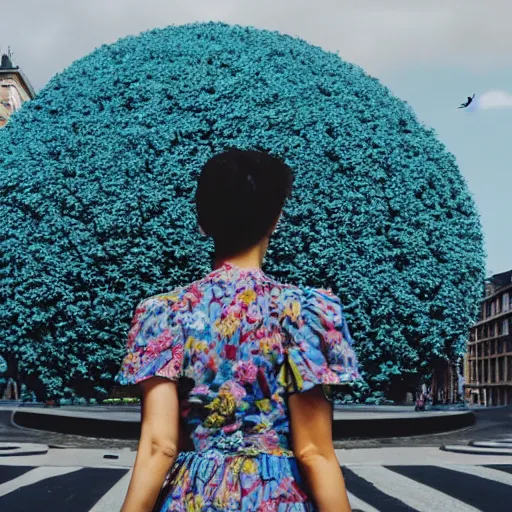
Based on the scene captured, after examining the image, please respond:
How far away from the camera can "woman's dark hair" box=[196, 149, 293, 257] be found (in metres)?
2.71

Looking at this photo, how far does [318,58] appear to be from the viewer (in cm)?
1380

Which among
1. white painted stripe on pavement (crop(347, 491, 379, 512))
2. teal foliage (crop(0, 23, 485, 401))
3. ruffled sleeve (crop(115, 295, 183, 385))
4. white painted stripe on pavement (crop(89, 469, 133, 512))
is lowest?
white painted stripe on pavement (crop(89, 469, 133, 512))

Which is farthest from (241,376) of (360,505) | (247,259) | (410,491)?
(410,491)

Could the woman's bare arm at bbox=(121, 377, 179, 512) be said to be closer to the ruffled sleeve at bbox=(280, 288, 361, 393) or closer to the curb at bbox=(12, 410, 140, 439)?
the ruffled sleeve at bbox=(280, 288, 361, 393)

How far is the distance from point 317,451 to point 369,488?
23.7 feet

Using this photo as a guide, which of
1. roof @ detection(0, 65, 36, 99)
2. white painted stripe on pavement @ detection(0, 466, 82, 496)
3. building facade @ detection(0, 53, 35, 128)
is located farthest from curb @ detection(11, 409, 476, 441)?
roof @ detection(0, 65, 36, 99)

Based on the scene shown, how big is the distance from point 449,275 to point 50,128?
616 centimetres

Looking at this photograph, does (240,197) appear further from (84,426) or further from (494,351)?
(494,351)

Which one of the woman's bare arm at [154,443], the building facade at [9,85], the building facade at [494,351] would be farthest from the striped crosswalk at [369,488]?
the building facade at [494,351]

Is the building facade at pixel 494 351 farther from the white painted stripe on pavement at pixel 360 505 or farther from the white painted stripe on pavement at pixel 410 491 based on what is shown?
the white painted stripe on pavement at pixel 360 505

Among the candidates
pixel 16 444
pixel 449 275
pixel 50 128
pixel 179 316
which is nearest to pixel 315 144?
pixel 449 275

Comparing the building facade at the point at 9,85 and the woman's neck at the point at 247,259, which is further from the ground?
the building facade at the point at 9,85

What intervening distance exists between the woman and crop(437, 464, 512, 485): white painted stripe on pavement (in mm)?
8094

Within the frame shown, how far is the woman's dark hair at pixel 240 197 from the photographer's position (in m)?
2.71
